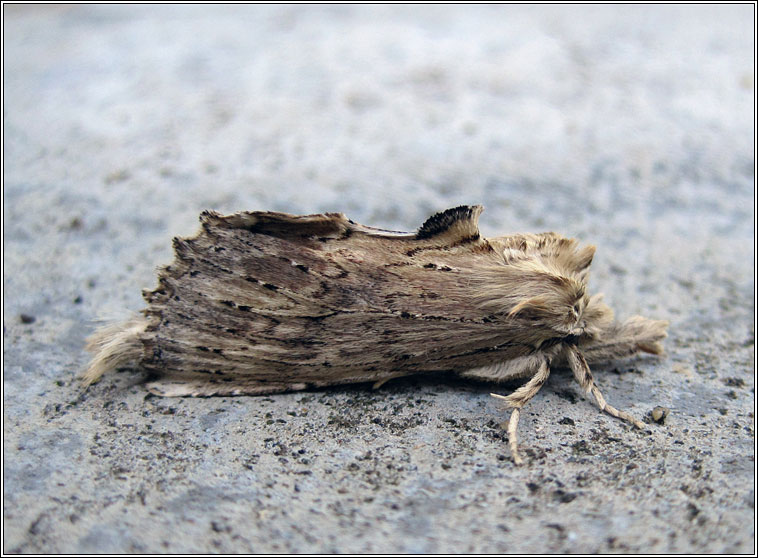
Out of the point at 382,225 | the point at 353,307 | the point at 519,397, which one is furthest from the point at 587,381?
the point at 382,225

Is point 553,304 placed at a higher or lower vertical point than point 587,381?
higher

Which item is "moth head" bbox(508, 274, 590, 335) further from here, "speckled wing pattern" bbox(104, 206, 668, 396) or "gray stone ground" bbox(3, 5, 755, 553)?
"gray stone ground" bbox(3, 5, 755, 553)

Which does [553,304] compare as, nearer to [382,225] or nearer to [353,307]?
[353,307]

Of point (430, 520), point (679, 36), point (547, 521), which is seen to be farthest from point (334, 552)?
point (679, 36)

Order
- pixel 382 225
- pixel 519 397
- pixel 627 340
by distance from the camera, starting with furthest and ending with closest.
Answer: pixel 382 225 → pixel 627 340 → pixel 519 397

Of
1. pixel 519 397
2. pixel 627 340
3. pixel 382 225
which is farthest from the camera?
pixel 382 225

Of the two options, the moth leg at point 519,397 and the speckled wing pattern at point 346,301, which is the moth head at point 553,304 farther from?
the moth leg at point 519,397

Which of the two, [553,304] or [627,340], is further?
[627,340]
